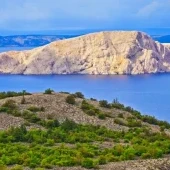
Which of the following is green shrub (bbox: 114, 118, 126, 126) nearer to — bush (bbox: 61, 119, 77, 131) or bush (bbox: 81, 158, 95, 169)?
bush (bbox: 61, 119, 77, 131)

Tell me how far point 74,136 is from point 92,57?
467 feet

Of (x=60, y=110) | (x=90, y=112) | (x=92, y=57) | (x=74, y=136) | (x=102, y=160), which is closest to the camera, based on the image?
(x=102, y=160)

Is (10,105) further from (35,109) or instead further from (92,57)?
(92,57)

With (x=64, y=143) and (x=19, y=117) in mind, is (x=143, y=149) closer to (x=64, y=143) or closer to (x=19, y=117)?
(x=64, y=143)

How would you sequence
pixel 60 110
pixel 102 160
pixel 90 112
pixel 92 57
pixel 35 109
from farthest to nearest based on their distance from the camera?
pixel 92 57 → pixel 90 112 → pixel 60 110 → pixel 35 109 → pixel 102 160

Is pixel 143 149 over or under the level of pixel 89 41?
under

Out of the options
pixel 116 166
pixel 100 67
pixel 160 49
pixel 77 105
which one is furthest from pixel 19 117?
pixel 160 49

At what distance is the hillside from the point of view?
18234 millimetres

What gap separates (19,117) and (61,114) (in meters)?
2.49

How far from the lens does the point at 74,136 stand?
24.0 meters

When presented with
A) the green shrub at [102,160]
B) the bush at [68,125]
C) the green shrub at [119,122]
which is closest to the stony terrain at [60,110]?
the green shrub at [119,122]

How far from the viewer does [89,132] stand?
25.5 metres

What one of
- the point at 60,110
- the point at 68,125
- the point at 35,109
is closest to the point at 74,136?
the point at 68,125

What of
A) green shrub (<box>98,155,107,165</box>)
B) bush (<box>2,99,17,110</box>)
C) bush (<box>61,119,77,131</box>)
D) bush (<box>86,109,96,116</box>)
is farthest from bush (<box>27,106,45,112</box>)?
green shrub (<box>98,155,107,165</box>)
